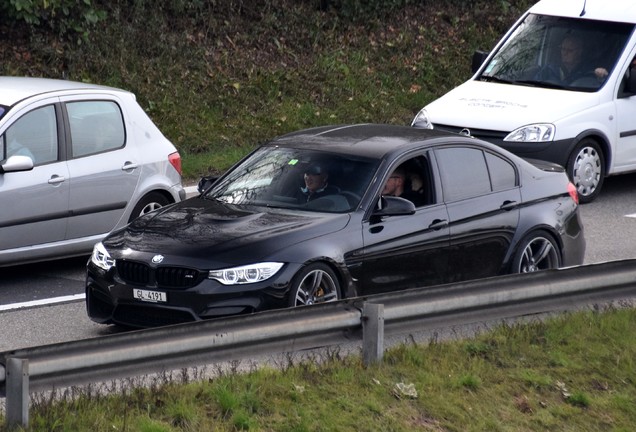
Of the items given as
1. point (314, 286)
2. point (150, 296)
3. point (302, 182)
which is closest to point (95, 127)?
point (302, 182)

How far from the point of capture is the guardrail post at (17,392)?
6.52 m

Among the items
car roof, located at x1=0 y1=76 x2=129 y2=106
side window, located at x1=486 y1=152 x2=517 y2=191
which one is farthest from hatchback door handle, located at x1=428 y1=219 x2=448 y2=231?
car roof, located at x1=0 y1=76 x2=129 y2=106

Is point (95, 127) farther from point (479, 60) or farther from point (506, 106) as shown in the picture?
point (479, 60)

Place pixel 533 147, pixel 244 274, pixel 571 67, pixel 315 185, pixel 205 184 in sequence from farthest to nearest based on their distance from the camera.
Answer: pixel 571 67 → pixel 533 147 → pixel 205 184 → pixel 315 185 → pixel 244 274

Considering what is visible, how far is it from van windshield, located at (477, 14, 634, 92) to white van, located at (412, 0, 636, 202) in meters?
0.01

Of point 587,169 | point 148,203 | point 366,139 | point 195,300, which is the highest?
point 366,139

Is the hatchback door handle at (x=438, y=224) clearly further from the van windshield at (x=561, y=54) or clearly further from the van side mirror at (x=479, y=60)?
the van side mirror at (x=479, y=60)

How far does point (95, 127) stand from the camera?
12.1 metres

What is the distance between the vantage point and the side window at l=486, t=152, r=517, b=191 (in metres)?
10.8

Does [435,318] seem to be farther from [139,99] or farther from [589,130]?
[139,99]

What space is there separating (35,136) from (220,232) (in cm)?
286

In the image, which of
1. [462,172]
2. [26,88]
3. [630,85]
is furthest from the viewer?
[630,85]

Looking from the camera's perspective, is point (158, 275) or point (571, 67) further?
point (571, 67)

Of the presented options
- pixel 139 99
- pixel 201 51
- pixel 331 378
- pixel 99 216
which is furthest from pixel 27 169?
pixel 201 51
